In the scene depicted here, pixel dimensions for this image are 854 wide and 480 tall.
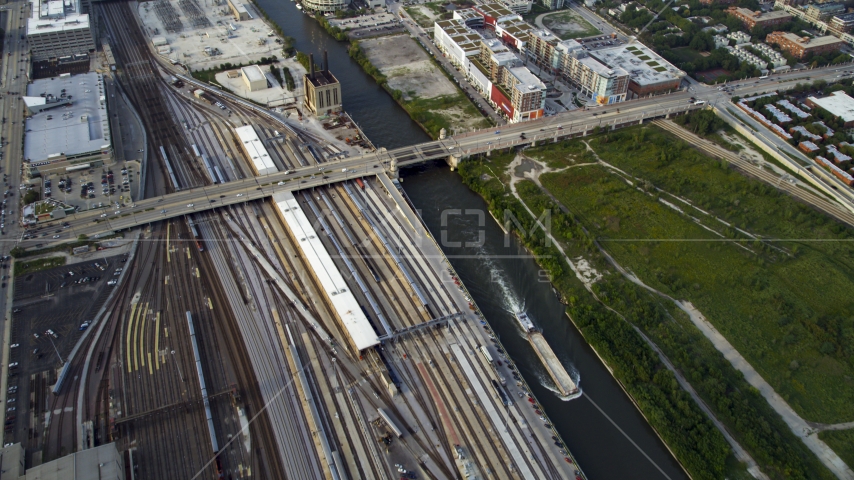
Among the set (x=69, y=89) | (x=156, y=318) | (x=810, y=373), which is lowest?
(x=810, y=373)

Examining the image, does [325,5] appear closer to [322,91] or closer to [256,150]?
[322,91]

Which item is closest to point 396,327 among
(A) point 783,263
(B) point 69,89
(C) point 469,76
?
(A) point 783,263

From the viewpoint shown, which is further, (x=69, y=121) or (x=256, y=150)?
(x=69, y=121)

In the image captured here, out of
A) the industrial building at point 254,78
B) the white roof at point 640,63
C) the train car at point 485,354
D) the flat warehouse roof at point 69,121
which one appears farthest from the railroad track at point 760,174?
the flat warehouse roof at point 69,121

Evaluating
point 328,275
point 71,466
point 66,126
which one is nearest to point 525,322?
point 328,275

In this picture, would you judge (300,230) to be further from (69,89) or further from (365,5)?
(365,5)

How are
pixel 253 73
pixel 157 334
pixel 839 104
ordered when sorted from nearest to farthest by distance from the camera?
1. pixel 157 334
2. pixel 839 104
3. pixel 253 73

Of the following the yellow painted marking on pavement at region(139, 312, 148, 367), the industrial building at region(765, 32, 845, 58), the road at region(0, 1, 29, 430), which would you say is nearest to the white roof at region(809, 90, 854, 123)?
the industrial building at region(765, 32, 845, 58)

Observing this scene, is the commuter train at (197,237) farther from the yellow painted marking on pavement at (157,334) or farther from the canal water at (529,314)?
the canal water at (529,314)
